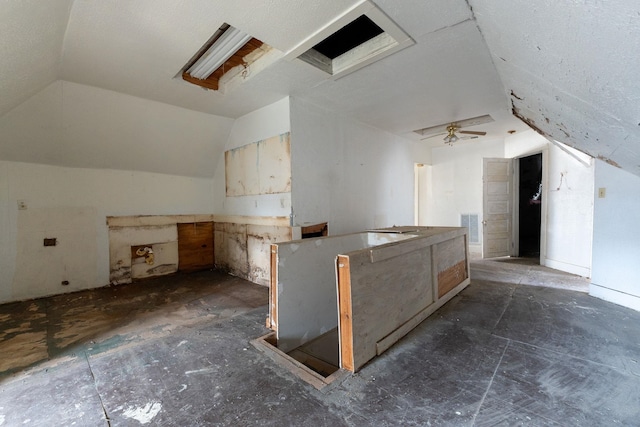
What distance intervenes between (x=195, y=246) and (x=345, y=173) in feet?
10.5

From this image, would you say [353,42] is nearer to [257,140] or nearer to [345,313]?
[257,140]

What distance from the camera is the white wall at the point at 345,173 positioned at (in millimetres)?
3861

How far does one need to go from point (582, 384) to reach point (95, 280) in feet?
18.8

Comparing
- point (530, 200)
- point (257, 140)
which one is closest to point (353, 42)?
point (257, 140)

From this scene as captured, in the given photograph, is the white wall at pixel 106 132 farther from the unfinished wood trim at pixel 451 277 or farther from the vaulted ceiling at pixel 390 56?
the unfinished wood trim at pixel 451 277

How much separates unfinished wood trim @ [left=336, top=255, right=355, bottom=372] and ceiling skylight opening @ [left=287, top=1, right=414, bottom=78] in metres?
1.93

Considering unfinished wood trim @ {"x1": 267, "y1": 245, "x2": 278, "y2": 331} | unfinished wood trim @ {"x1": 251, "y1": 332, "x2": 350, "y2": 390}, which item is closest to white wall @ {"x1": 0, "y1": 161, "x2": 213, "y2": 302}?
unfinished wood trim @ {"x1": 267, "y1": 245, "x2": 278, "y2": 331}

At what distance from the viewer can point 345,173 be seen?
456cm

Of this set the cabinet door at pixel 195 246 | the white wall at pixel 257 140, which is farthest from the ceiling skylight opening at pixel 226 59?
the cabinet door at pixel 195 246

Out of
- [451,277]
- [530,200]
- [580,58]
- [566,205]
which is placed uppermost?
[580,58]

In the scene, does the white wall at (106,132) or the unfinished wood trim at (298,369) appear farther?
the white wall at (106,132)

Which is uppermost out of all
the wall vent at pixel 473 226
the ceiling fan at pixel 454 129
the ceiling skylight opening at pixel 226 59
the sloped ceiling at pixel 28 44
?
the ceiling skylight opening at pixel 226 59

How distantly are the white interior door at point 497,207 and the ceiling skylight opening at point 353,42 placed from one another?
4397mm

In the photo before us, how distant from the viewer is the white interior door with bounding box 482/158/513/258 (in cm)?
574
